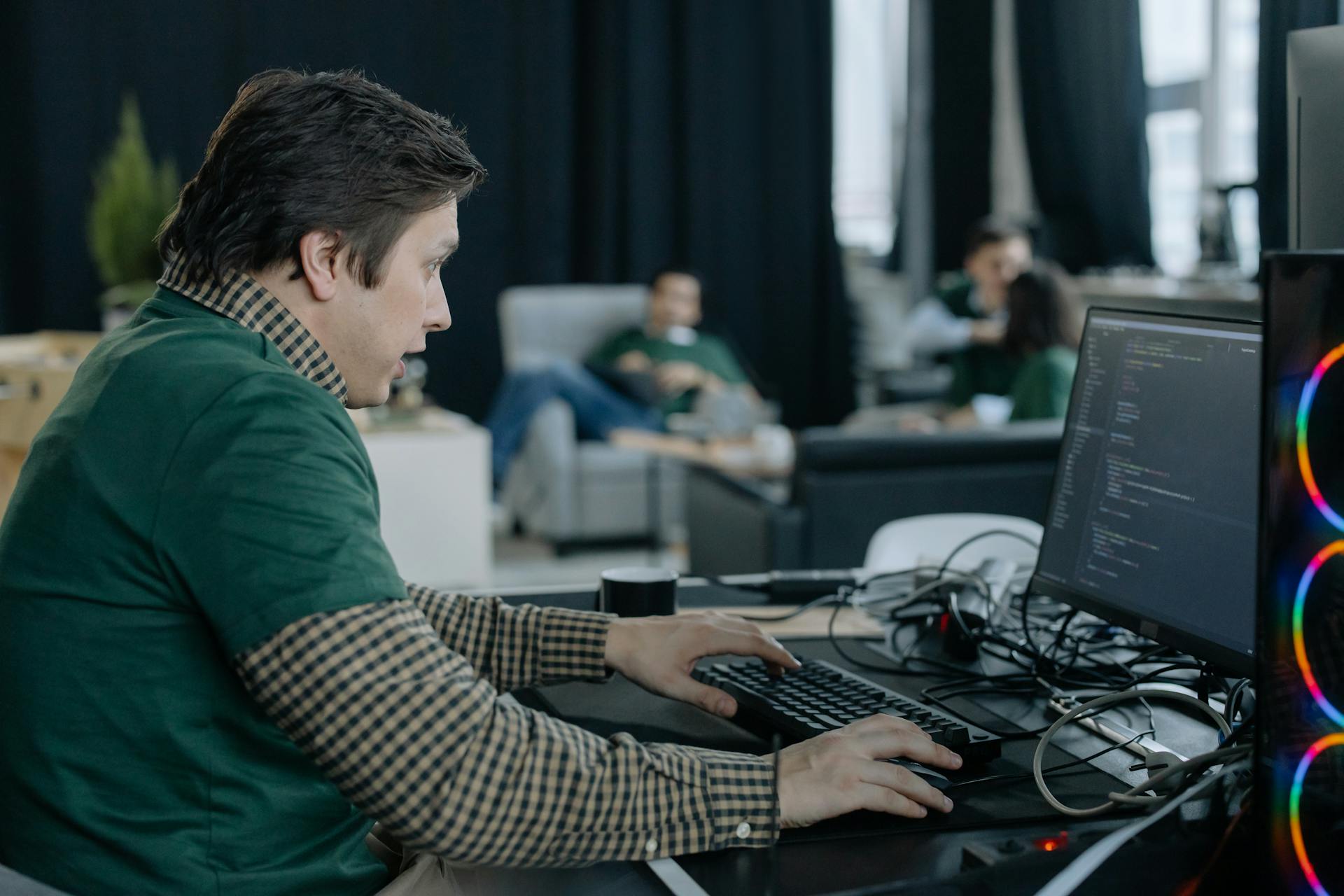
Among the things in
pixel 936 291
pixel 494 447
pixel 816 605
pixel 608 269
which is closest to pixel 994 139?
Result: pixel 936 291

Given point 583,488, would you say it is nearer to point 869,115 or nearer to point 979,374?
point 979,374

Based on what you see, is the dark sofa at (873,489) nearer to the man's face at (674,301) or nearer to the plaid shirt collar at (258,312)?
the man's face at (674,301)

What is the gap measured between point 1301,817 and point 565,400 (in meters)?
4.70

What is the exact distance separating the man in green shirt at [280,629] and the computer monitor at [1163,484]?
0.30 meters

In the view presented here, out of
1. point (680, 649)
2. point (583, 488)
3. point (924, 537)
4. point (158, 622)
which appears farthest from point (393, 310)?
point (583, 488)

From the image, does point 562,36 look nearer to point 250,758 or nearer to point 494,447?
point 494,447

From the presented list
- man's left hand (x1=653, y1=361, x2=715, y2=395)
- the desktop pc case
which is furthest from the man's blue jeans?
the desktop pc case

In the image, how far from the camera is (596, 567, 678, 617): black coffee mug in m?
1.49

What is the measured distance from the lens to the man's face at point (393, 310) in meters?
1.07

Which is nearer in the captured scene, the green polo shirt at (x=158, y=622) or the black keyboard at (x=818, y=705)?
the green polo shirt at (x=158, y=622)

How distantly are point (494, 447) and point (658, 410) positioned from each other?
702mm

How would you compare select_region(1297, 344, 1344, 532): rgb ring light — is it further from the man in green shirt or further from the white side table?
the white side table

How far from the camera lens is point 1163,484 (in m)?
1.22

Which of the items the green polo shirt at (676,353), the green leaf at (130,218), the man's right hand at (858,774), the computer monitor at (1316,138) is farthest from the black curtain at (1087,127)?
the man's right hand at (858,774)
